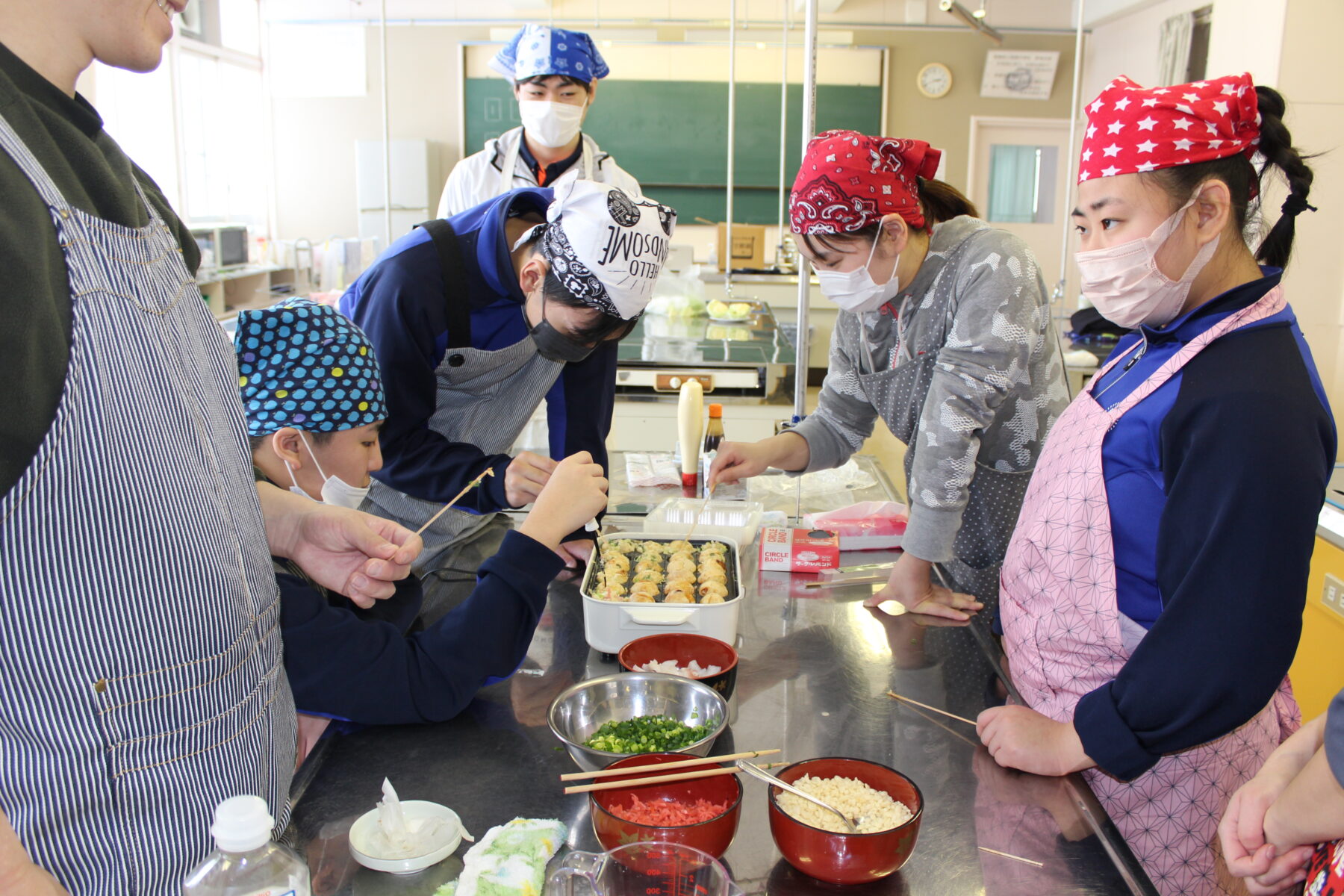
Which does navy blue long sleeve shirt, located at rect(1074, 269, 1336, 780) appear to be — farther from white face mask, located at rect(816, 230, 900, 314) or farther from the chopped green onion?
white face mask, located at rect(816, 230, 900, 314)

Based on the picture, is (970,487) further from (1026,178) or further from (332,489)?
(1026,178)

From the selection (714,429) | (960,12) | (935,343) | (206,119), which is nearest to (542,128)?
(960,12)

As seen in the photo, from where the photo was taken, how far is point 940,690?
1.37 m

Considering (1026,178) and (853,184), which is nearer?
(853,184)

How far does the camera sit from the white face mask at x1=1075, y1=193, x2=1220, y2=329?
4.02 ft

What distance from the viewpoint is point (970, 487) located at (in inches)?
75.0

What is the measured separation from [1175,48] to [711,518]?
7.12 m

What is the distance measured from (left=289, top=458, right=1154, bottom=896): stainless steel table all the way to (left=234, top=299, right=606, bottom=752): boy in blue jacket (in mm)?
73

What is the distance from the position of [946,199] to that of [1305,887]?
1.29 metres

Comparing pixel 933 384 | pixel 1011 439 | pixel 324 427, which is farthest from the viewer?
pixel 1011 439

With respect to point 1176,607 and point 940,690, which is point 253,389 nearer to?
point 940,690

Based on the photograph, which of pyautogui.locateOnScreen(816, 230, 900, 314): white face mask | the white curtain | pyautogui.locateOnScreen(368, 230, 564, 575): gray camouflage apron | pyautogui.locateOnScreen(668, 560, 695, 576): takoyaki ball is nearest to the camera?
pyautogui.locateOnScreen(668, 560, 695, 576): takoyaki ball

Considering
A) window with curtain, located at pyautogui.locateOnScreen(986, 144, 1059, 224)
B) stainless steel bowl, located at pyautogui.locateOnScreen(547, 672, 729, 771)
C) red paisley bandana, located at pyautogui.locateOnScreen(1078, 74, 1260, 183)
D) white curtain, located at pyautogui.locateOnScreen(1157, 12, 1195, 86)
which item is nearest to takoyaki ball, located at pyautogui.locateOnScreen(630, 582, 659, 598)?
stainless steel bowl, located at pyautogui.locateOnScreen(547, 672, 729, 771)

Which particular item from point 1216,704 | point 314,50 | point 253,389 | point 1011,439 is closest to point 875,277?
point 1011,439
